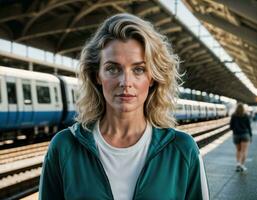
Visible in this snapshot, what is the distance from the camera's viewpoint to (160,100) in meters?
2.11

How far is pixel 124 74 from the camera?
192 cm

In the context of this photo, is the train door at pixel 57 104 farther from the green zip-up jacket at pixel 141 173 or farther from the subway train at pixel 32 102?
the green zip-up jacket at pixel 141 173

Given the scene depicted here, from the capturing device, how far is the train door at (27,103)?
731 inches

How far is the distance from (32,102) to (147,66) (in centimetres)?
1771

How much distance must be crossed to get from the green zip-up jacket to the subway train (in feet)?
44.6

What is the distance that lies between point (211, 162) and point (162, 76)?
10292 millimetres

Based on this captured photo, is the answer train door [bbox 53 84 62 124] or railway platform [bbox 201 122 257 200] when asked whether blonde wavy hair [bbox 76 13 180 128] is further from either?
train door [bbox 53 84 62 124]

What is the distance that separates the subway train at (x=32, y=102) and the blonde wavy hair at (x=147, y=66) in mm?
13437

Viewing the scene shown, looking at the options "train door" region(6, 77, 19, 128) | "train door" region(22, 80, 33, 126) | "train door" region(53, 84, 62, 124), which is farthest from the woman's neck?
"train door" region(53, 84, 62, 124)

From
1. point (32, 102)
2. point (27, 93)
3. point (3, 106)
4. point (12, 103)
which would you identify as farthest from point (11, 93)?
point (32, 102)

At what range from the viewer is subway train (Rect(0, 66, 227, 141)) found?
17.3 meters

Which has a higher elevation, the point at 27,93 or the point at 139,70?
the point at 27,93

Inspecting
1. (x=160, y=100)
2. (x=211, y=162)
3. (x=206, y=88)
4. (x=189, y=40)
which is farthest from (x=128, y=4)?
(x=206, y=88)

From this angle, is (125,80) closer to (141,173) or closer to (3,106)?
(141,173)
